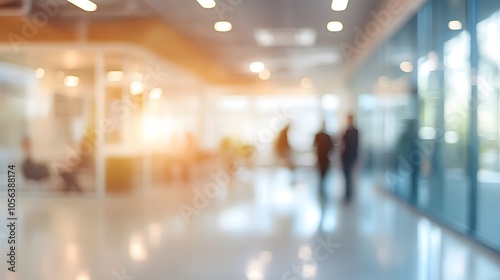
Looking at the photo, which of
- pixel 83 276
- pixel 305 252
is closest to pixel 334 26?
pixel 305 252

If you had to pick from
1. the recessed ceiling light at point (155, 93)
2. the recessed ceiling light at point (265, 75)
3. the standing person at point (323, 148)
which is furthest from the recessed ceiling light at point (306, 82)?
the standing person at point (323, 148)

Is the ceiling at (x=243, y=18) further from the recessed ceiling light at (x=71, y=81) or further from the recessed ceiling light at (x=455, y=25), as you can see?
the recessed ceiling light at (x=71, y=81)

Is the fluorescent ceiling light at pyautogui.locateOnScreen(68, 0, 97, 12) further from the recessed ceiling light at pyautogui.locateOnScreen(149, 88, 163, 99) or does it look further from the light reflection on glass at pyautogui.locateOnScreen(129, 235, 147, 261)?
the recessed ceiling light at pyautogui.locateOnScreen(149, 88, 163, 99)

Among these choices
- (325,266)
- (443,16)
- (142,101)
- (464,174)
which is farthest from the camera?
(142,101)

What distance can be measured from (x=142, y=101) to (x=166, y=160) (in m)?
2.94

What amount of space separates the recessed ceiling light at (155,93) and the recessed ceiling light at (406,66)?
627 centimetres

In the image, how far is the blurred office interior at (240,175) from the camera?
5098 mm

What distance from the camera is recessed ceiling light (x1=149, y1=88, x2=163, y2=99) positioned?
12277 millimetres

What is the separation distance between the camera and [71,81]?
10781 millimetres

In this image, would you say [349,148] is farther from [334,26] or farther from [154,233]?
[154,233]

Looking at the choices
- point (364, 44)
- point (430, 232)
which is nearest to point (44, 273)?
point (430, 232)

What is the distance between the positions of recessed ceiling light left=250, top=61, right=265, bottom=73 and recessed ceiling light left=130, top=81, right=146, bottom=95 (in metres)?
5.15

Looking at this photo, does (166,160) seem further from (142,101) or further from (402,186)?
(402,186)

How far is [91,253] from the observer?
16.7 feet
